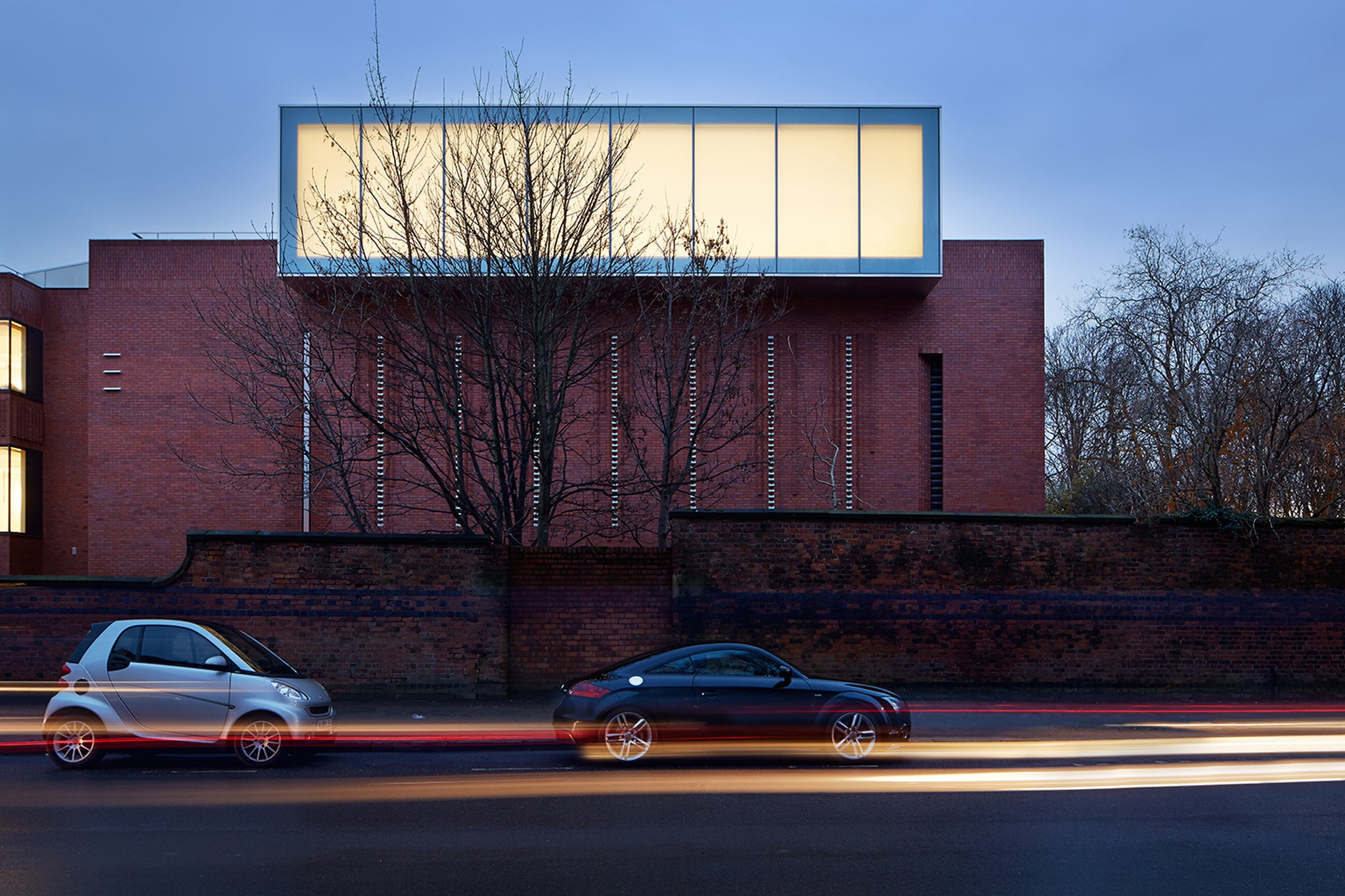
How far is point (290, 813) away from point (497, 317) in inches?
438

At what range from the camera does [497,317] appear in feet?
60.2

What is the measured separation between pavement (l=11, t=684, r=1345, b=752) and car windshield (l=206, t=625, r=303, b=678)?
1148mm

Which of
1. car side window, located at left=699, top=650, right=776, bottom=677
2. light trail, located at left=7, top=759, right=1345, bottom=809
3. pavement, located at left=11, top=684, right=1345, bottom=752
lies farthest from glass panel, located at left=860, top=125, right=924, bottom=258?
light trail, located at left=7, top=759, right=1345, bottom=809

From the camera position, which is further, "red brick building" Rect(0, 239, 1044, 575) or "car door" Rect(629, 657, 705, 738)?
"red brick building" Rect(0, 239, 1044, 575)

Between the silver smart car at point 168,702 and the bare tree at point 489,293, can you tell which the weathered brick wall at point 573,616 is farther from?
the silver smart car at point 168,702

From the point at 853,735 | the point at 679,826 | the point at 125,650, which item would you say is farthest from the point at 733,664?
the point at 125,650

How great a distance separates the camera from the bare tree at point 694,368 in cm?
2070

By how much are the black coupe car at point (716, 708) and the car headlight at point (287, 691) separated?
2.75m

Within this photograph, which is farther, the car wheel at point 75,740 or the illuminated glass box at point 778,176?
the illuminated glass box at point 778,176

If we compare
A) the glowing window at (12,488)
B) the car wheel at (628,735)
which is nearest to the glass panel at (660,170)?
the car wheel at (628,735)

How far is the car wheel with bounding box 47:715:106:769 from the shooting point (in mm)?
10789

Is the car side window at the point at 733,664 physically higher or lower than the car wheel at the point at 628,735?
higher

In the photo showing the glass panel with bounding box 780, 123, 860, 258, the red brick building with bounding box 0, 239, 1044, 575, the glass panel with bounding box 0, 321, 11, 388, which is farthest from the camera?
the glass panel with bounding box 0, 321, 11, 388

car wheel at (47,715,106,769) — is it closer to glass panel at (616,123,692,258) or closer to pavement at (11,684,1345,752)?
pavement at (11,684,1345,752)
